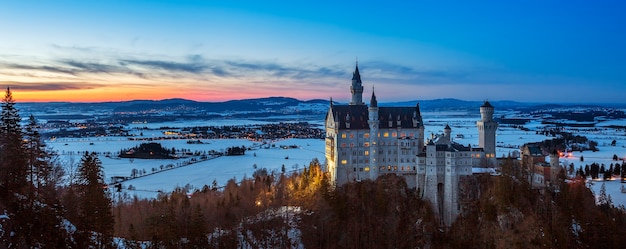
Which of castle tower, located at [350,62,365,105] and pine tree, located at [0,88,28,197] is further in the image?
castle tower, located at [350,62,365,105]

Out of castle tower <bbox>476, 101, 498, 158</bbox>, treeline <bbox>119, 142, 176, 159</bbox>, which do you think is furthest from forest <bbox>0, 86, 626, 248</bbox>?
treeline <bbox>119, 142, 176, 159</bbox>

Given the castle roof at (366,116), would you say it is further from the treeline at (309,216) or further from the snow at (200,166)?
the snow at (200,166)

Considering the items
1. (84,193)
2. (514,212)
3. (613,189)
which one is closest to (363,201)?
(514,212)

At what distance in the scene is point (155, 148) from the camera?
544 ft

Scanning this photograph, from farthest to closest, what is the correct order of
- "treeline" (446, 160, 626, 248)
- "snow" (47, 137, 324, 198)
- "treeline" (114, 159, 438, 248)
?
"snow" (47, 137, 324, 198)
"treeline" (446, 160, 626, 248)
"treeline" (114, 159, 438, 248)

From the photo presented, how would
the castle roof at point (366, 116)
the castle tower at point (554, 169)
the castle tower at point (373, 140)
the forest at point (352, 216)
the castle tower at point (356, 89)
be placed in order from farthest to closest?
the castle tower at point (356, 89)
the castle roof at point (366, 116)
the castle tower at point (373, 140)
the castle tower at point (554, 169)
the forest at point (352, 216)

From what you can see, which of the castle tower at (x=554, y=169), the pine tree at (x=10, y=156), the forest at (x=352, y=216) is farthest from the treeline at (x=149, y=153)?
the castle tower at (x=554, y=169)

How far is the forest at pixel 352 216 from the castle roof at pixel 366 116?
29.7ft

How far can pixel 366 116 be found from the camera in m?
80.2

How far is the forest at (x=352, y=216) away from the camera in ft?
176

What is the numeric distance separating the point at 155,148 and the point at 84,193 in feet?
400

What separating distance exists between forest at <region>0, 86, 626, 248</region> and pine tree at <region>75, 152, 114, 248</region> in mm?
285

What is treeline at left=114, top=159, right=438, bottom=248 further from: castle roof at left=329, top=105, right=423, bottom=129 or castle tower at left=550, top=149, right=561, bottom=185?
castle tower at left=550, top=149, right=561, bottom=185

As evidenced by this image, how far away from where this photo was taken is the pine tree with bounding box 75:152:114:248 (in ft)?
146
